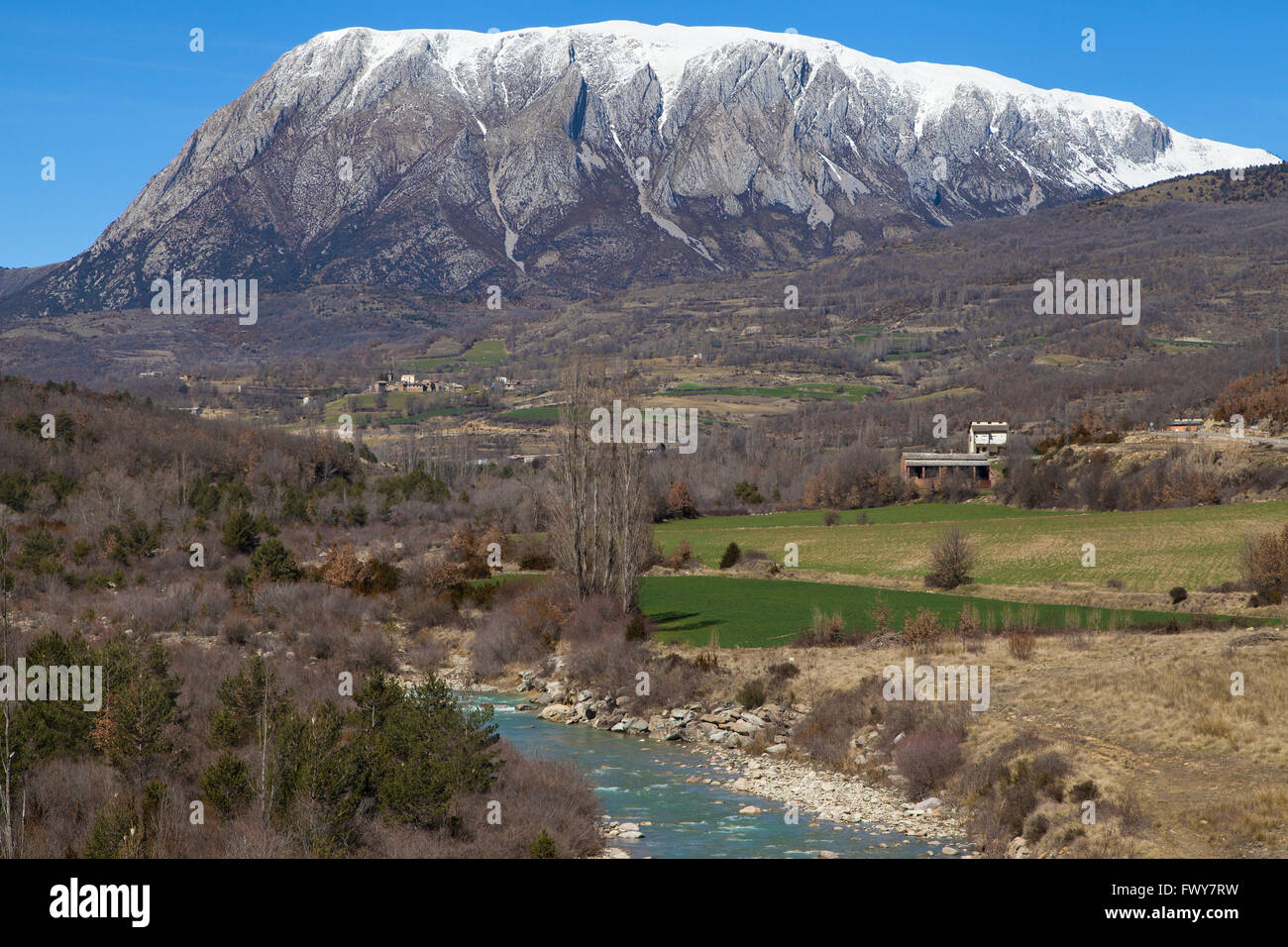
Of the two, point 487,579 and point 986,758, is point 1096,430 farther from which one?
point 986,758

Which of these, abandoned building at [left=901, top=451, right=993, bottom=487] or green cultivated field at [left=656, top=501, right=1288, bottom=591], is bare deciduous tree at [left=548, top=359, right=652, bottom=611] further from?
abandoned building at [left=901, top=451, right=993, bottom=487]

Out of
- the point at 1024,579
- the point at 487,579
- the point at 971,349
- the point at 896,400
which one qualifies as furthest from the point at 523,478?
the point at 971,349

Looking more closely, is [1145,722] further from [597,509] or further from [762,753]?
[597,509]

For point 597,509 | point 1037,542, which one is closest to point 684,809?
point 597,509

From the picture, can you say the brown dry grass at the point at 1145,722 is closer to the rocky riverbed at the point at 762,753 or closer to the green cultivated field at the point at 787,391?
the rocky riverbed at the point at 762,753

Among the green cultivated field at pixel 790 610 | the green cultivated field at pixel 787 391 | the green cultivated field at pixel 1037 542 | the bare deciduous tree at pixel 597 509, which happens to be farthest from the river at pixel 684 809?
the green cultivated field at pixel 787 391
